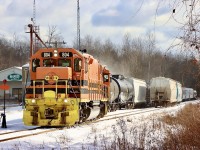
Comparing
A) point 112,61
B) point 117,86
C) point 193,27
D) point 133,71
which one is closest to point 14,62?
point 112,61

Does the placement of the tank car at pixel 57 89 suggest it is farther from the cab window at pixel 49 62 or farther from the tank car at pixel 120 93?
the tank car at pixel 120 93

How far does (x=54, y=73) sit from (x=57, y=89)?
693 millimetres

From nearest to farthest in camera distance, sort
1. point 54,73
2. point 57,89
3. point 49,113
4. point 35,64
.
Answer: point 49,113 → point 57,89 → point 54,73 → point 35,64

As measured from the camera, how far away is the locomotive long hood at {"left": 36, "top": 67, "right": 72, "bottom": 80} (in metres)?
16.0

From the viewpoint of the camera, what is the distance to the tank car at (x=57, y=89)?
15523mm

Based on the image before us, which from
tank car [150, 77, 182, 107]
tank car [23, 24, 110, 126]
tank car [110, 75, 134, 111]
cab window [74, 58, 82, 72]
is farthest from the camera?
tank car [150, 77, 182, 107]

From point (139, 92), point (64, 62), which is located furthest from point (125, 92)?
point (64, 62)

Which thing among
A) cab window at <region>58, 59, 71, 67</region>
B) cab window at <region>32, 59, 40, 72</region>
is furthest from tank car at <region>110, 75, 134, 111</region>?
cab window at <region>32, 59, 40, 72</region>

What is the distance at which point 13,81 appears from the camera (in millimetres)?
61875

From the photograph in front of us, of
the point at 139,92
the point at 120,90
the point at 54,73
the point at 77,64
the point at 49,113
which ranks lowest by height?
→ the point at 139,92

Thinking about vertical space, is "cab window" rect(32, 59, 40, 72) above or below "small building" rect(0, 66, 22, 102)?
above

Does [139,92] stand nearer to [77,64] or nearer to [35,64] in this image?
[77,64]

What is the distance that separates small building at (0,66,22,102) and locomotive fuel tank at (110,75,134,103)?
84.1 feet

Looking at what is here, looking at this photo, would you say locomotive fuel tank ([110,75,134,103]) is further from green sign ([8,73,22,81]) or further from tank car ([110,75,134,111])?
green sign ([8,73,22,81])
